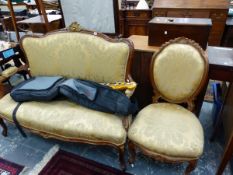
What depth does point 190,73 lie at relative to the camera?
133cm

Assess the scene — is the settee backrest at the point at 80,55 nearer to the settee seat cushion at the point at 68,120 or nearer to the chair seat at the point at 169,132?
the settee seat cushion at the point at 68,120

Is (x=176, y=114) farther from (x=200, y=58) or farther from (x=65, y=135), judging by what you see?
(x=65, y=135)

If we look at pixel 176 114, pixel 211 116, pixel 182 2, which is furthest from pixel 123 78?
pixel 182 2

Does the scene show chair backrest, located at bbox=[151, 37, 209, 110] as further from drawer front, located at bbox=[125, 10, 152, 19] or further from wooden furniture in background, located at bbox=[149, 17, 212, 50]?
drawer front, located at bbox=[125, 10, 152, 19]

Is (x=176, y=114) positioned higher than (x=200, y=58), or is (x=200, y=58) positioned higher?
(x=200, y=58)

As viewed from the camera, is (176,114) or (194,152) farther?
(176,114)

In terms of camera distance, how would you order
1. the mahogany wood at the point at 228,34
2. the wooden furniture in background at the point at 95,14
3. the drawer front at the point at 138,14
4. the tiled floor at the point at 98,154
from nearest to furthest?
the tiled floor at the point at 98,154 < the wooden furniture in background at the point at 95,14 < the mahogany wood at the point at 228,34 < the drawer front at the point at 138,14

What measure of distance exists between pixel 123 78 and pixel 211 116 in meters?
1.04

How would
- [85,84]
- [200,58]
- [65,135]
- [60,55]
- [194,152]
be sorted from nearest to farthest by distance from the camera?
[194,152]
[200,58]
[65,135]
[85,84]
[60,55]

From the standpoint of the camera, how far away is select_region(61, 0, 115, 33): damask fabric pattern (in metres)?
1.67

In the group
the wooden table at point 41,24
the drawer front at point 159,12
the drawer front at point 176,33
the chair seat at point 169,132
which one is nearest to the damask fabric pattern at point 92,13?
the drawer front at point 176,33

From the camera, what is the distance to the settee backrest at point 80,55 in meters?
1.51

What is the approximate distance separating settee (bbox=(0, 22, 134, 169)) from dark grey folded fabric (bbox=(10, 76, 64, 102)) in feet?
0.19

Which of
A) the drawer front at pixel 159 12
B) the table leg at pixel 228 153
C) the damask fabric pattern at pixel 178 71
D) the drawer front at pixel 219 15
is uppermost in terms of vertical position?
the drawer front at pixel 159 12
